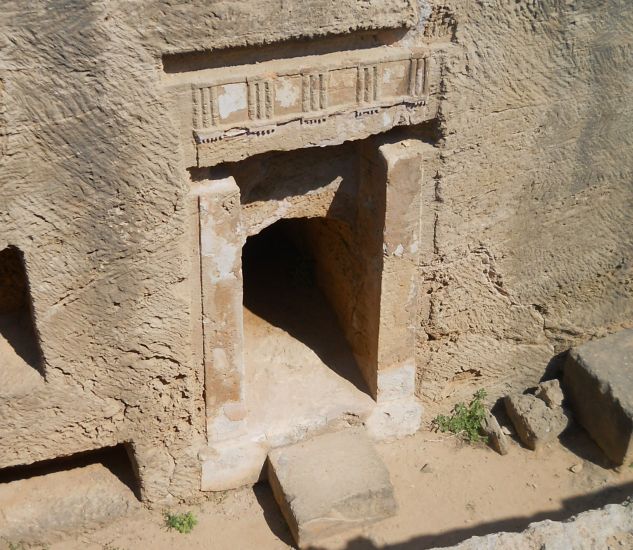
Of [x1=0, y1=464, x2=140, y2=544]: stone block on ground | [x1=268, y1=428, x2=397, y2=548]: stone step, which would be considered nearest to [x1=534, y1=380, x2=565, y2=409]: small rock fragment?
[x1=268, y1=428, x2=397, y2=548]: stone step

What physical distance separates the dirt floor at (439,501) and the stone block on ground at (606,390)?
0.16 meters

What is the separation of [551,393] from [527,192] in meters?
1.47

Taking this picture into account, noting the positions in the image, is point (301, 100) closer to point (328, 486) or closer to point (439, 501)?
point (328, 486)

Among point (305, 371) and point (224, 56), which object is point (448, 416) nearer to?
point (305, 371)

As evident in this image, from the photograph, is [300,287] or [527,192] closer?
[527,192]

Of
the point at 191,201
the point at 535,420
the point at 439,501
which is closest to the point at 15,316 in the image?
the point at 191,201

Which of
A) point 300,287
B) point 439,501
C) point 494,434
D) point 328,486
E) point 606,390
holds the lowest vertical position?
point 439,501

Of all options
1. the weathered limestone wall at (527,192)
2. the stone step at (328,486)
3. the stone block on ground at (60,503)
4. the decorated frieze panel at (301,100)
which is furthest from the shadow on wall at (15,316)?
the weathered limestone wall at (527,192)

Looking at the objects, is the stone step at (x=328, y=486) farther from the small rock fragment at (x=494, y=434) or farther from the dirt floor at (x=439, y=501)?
the small rock fragment at (x=494, y=434)

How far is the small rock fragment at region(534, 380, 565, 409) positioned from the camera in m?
6.32

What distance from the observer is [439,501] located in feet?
19.3

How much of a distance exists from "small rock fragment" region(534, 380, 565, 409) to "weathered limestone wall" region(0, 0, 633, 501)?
0.63 feet

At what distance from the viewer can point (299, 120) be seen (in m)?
4.91

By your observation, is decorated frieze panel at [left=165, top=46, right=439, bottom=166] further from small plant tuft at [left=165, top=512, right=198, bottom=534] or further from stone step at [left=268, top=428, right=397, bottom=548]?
small plant tuft at [left=165, top=512, right=198, bottom=534]
